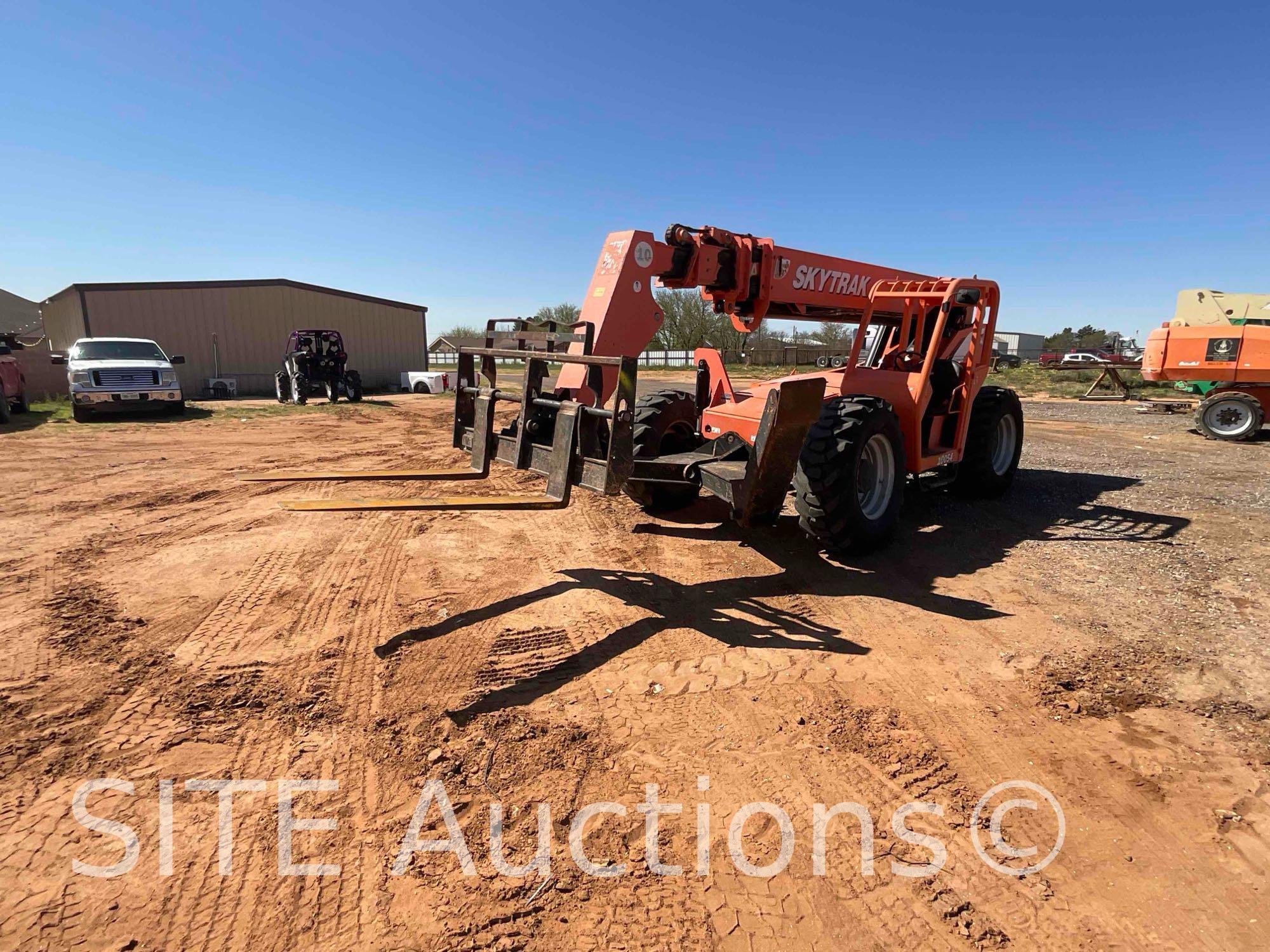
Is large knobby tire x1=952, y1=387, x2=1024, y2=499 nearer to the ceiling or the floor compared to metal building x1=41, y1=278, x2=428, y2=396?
nearer to the floor

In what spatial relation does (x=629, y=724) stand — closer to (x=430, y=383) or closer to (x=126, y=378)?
(x=126, y=378)

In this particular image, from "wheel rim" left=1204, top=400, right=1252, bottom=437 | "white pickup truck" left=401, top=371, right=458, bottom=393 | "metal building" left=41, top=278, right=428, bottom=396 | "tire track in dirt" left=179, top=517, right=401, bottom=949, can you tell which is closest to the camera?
"tire track in dirt" left=179, top=517, right=401, bottom=949

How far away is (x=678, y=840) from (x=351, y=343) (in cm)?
2713

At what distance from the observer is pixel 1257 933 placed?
6.90 ft

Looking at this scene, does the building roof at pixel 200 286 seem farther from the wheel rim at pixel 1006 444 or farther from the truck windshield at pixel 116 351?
the wheel rim at pixel 1006 444

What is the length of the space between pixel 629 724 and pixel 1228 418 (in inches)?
594

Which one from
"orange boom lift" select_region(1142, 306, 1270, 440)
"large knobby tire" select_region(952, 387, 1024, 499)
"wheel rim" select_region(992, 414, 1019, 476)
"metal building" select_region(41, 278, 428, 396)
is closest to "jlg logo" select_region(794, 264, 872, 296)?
"large knobby tire" select_region(952, 387, 1024, 499)

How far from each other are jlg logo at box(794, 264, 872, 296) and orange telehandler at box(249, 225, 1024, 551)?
0.02 m

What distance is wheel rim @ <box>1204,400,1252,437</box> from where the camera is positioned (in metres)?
12.4


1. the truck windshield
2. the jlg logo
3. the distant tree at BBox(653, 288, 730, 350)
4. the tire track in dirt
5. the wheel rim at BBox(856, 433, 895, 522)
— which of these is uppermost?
the distant tree at BBox(653, 288, 730, 350)

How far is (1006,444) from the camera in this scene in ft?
26.7

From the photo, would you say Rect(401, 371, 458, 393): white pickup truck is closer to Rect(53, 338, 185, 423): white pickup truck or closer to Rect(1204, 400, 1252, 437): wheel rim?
Rect(53, 338, 185, 423): white pickup truck

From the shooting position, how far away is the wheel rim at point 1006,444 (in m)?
8.08

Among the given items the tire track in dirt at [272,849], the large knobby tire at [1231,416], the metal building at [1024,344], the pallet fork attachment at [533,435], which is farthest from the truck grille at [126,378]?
the metal building at [1024,344]
